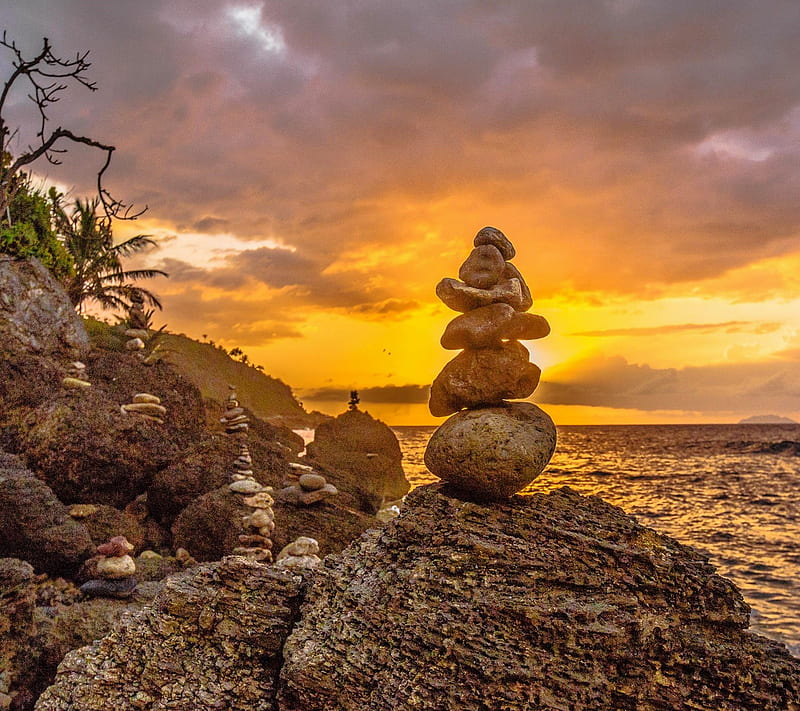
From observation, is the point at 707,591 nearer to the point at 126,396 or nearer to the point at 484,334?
the point at 484,334

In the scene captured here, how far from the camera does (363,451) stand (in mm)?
26062

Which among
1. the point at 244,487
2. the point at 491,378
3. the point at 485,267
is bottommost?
the point at 244,487

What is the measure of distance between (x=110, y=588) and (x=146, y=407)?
7.47 metres

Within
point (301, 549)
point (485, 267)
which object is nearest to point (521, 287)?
point (485, 267)

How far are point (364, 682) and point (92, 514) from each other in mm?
10522

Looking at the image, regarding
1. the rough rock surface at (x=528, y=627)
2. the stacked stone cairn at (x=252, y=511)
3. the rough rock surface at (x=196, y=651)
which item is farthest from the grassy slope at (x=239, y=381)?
the rough rock surface at (x=528, y=627)

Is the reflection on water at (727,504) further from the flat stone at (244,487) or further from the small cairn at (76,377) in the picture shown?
the small cairn at (76,377)

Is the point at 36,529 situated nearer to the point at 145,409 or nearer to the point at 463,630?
the point at 145,409

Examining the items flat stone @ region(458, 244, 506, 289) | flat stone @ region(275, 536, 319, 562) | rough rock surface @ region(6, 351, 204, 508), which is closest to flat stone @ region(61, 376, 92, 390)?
rough rock surface @ region(6, 351, 204, 508)

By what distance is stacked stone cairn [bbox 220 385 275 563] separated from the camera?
11.0 meters

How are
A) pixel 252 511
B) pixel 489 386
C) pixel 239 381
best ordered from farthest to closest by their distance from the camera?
1. pixel 239 381
2. pixel 252 511
3. pixel 489 386

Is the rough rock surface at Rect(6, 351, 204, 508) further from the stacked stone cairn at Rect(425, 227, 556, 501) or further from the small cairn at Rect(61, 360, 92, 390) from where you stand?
the stacked stone cairn at Rect(425, 227, 556, 501)

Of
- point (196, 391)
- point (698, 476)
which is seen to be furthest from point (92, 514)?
point (698, 476)

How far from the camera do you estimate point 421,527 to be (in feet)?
Result: 19.2
